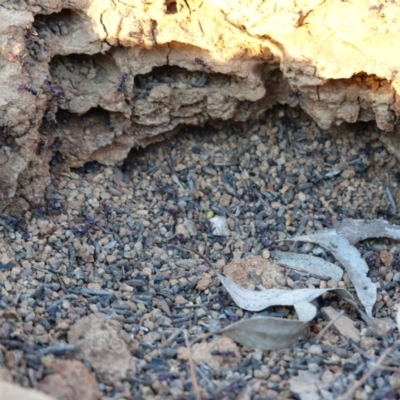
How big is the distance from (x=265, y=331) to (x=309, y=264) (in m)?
0.87

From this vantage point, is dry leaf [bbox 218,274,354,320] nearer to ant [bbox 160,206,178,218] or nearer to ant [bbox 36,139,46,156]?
ant [bbox 160,206,178,218]

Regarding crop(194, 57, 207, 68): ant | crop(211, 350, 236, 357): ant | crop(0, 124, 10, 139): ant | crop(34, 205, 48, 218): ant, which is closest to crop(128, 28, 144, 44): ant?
crop(194, 57, 207, 68): ant

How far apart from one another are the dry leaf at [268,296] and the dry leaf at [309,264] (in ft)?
0.88

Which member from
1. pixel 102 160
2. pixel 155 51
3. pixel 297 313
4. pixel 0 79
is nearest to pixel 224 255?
pixel 297 313

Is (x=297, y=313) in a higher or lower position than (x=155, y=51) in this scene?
lower

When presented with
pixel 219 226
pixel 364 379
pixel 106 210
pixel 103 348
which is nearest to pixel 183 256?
pixel 219 226

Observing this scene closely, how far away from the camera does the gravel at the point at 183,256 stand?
10.5 ft

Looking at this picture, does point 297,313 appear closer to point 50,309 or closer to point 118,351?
point 118,351

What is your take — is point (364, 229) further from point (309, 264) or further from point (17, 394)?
point (17, 394)

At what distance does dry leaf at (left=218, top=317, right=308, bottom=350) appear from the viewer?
343 cm

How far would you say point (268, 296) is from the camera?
3.80 meters

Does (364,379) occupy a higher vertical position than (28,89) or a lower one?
lower

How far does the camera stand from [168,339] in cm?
350

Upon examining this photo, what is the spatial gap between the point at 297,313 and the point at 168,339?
2.34ft
